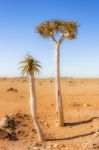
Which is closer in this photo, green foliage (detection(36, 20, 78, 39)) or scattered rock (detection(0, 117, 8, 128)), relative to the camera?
scattered rock (detection(0, 117, 8, 128))

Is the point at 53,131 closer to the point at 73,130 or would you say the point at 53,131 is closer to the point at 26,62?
the point at 73,130

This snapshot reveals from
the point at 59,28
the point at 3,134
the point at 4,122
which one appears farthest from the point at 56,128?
the point at 59,28

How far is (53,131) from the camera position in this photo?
19.3 metres

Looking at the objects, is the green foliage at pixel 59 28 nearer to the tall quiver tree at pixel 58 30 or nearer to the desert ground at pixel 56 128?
the tall quiver tree at pixel 58 30

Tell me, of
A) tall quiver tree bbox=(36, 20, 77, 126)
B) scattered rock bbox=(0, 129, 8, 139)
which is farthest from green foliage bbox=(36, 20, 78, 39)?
scattered rock bbox=(0, 129, 8, 139)

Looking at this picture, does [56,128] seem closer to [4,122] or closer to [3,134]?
[4,122]

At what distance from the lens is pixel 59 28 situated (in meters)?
19.9

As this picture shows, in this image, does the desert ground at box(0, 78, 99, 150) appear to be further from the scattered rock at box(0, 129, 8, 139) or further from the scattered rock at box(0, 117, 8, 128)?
the scattered rock at box(0, 117, 8, 128)

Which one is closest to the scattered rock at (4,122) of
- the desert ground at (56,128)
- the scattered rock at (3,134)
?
the desert ground at (56,128)

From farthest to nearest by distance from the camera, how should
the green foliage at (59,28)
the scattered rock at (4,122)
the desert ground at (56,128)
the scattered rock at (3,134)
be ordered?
1. the green foliage at (59,28)
2. the scattered rock at (4,122)
3. the scattered rock at (3,134)
4. the desert ground at (56,128)

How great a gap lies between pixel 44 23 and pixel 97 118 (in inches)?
246

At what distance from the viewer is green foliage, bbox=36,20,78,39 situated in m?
19.8

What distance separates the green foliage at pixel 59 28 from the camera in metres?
19.8

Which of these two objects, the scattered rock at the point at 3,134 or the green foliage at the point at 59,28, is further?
the green foliage at the point at 59,28
